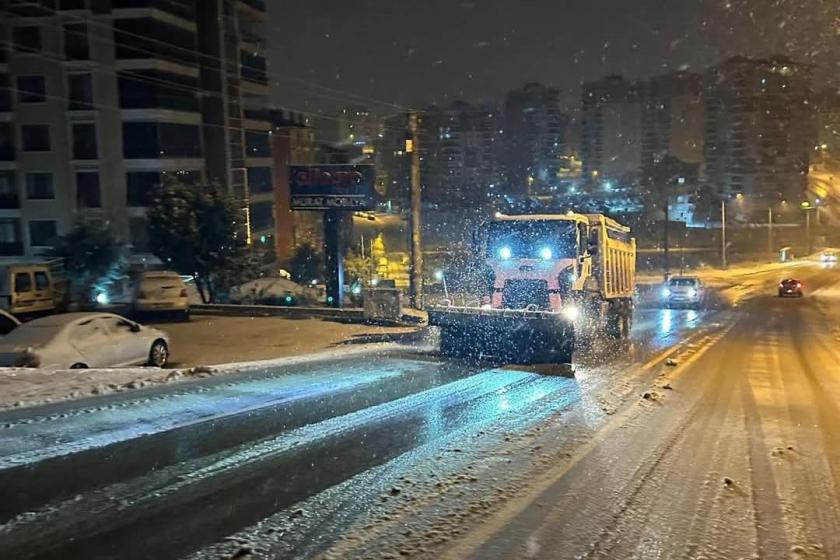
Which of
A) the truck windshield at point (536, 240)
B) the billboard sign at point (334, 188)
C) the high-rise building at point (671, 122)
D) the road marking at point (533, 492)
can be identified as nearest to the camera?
the road marking at point (533, 492)

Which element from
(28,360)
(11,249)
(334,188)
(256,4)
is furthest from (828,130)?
(28,360)

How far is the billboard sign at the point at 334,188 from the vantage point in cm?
2925

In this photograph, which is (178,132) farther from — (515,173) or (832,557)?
(832,557)

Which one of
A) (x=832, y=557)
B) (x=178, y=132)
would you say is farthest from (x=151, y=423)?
(x=178, y=132)

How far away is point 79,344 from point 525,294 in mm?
9082

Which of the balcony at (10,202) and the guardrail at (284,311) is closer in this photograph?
the guardrail at (284,311)

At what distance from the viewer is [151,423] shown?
880cm

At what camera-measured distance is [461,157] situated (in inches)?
3041

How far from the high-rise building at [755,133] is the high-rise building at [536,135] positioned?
33.4m

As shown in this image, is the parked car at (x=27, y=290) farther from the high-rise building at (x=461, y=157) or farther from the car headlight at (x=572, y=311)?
the high-rise building at (x=461, y=157)

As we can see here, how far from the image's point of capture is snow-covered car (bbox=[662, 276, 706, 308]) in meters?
40.2

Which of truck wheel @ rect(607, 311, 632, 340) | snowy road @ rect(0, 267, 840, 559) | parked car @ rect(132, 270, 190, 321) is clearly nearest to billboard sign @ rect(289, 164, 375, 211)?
parked car @ rect(132, 270, 190, 321)

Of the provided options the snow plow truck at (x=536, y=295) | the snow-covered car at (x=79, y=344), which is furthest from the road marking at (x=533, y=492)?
the snow-covered car at (x=79, y=344)

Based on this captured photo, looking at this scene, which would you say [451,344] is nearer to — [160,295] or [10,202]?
[160,295]
